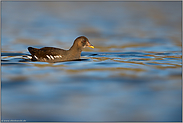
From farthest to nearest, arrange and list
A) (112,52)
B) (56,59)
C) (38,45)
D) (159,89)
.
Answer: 1. (38,45)
2. (112,52)
3. (56,59)
4. (159,89)

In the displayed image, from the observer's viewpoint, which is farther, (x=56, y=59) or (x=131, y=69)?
(x=56, y=59)

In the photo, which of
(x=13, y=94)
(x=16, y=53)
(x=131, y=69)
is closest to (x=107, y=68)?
(x=131, y=69)

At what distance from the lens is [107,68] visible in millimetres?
7887

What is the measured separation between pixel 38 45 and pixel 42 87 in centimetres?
734

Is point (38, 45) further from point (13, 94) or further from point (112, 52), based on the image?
point (13, 94)

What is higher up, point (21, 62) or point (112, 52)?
point (112, 52)

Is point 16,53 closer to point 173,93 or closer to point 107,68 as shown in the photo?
Answer: point 107,68

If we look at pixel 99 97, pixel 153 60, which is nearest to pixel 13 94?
pixel 99 97

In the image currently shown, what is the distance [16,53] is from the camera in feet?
35.2

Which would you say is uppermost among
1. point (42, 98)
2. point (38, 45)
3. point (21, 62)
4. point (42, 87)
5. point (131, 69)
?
point (38, 45)

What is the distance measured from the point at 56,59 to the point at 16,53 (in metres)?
2.43

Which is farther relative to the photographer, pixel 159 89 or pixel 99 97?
pixel 159 89

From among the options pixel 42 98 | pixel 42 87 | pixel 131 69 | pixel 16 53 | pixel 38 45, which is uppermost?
pixel 38 45

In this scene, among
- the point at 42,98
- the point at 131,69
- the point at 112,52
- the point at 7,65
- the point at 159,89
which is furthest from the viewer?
the point at 112,52
